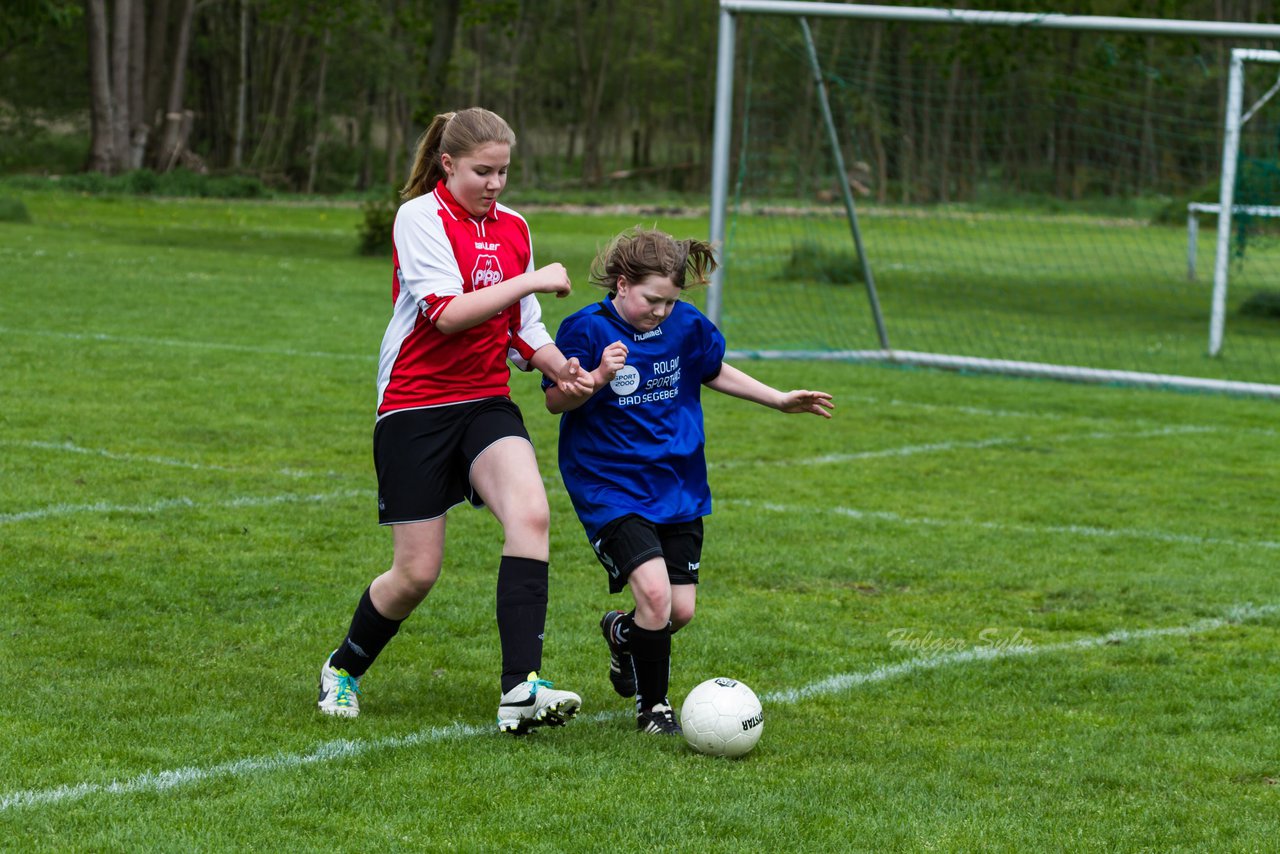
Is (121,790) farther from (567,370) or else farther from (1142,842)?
(1142,842)

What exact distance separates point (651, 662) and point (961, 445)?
6405 millimetres

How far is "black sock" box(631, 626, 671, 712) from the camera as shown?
4750 mm

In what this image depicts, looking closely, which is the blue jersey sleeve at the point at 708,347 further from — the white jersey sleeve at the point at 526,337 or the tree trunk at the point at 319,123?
the tree trunk at the point at 319,123

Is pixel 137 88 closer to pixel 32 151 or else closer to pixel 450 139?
pixel 32 151

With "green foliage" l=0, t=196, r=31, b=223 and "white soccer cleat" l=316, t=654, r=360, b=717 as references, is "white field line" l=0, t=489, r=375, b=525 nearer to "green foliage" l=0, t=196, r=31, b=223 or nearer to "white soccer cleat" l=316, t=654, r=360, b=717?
"white soccer cleat" l=316, t=654, r=360, b=717

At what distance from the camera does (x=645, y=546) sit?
469 cm

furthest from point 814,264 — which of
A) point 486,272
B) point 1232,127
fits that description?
point 486,272

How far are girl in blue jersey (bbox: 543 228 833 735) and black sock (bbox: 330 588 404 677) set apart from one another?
2.23 ft

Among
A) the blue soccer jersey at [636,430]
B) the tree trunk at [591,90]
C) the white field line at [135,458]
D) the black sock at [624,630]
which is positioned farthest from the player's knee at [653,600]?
the tree trunk at [591,90]

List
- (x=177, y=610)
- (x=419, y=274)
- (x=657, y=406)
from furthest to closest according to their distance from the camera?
(x=177, y=610), (x=657, y=406), (x=419, y=274)

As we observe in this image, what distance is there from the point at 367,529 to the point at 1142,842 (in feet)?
14.4

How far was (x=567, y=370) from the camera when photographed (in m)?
4.59

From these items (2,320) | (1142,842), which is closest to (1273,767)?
(1142,842)

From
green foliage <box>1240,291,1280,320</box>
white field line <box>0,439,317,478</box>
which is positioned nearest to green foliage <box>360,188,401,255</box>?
green foliage <box>1240,291,1280,320</box>
